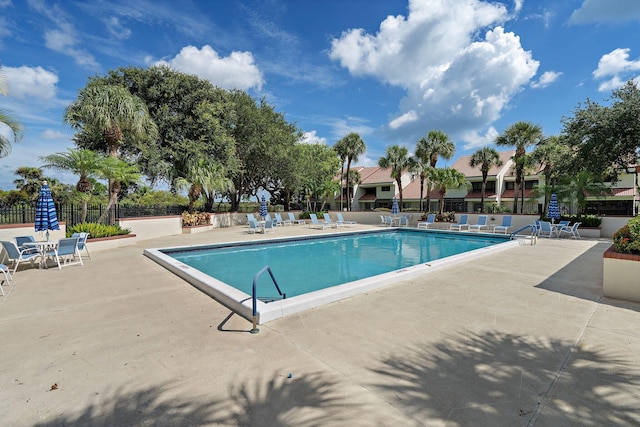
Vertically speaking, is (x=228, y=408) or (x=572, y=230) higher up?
(x=572, y=230)

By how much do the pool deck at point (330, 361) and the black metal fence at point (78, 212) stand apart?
20.3ft

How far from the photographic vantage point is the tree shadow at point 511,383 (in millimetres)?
2445

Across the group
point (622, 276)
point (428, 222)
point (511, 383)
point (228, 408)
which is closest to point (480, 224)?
point (428, 222)

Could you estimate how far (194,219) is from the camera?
21.0 metres

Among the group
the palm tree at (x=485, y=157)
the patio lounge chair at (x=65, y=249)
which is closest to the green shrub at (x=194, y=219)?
the patio lounge chair at (x=65, y=249)

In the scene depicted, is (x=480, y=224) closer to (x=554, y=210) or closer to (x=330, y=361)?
(x=554, y=210)

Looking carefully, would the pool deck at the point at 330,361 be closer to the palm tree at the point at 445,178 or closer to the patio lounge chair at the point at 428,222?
the patio lounge chair at the point at 428,222

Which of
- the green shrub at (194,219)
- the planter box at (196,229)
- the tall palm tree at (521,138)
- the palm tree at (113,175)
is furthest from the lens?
the tall palm tree at (521,138)

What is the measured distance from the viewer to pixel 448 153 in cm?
2494

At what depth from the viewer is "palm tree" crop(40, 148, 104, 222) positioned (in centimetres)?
1281

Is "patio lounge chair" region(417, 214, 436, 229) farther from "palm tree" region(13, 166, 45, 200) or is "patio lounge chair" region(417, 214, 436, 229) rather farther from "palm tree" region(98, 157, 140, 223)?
"palm tree" region(13, 166, 45, 200)

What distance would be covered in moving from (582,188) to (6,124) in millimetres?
26980

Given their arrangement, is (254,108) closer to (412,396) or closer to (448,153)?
(448,153)

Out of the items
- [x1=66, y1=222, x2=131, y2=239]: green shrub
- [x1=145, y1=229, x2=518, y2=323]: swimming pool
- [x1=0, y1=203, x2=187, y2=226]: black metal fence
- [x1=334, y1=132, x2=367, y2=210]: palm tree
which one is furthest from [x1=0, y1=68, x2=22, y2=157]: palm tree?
[x1=334, y1=132, x2=367, y2=210]: palm tree
